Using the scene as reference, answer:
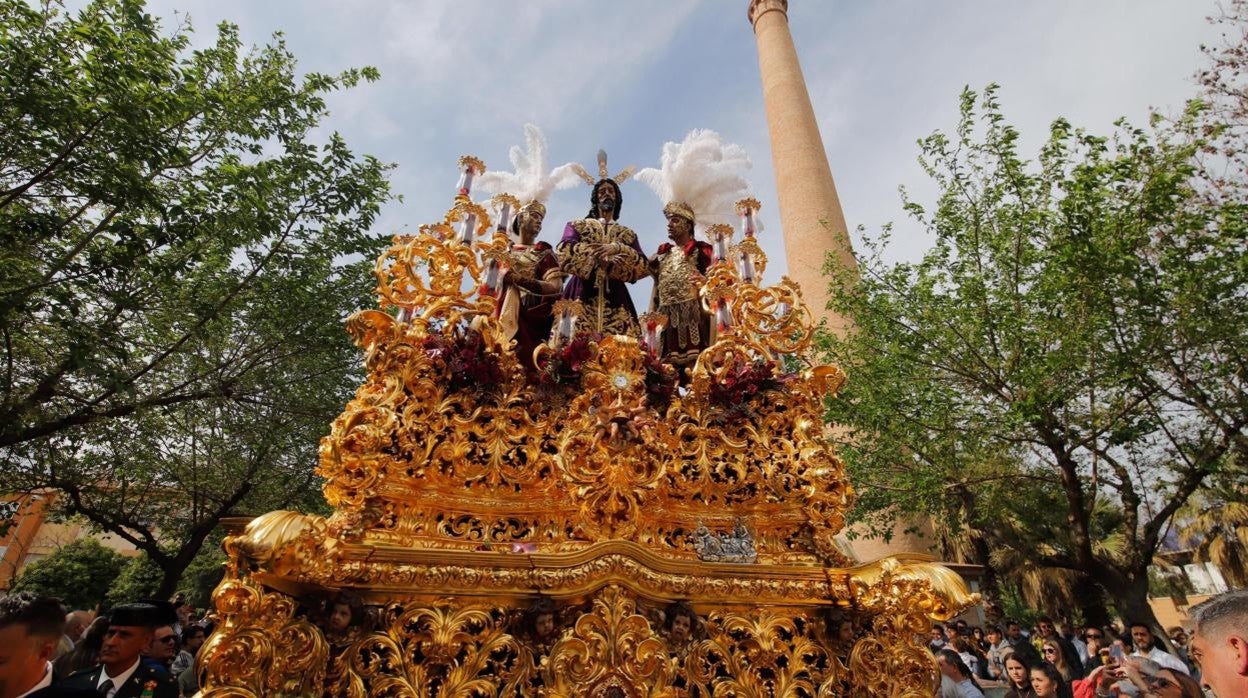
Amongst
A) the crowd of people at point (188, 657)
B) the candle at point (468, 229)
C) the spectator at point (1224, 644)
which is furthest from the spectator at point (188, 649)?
the spectator at point (1224, 644)

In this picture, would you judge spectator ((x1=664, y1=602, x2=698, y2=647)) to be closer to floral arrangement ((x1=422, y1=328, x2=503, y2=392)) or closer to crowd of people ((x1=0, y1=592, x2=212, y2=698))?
floral arrangement ((x1=422, y1=328, x2=503, y2=392))

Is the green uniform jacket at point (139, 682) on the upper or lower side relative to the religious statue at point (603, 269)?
lower

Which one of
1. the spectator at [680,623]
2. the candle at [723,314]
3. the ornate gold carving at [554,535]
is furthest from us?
the candle at [723,314]

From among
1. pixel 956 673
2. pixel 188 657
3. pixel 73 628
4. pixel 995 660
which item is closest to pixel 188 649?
pixel 188 657

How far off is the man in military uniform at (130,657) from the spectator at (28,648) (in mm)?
890

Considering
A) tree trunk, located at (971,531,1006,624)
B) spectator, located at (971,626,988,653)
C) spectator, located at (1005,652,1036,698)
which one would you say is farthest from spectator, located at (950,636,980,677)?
spectator, located at (1005,652,1036,698)

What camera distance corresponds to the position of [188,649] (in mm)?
7574

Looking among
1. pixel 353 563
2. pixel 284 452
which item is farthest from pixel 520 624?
pixel 284 452

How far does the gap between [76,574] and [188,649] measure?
27.1m

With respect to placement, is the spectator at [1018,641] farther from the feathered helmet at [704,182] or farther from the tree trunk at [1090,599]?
the tree trunk at [1090,599]

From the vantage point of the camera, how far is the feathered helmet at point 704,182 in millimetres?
5812

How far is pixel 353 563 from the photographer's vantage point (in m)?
3.07

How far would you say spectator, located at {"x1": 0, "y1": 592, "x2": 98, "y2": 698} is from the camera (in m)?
2.75

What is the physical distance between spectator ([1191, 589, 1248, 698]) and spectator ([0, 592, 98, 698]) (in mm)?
Result: 4263
